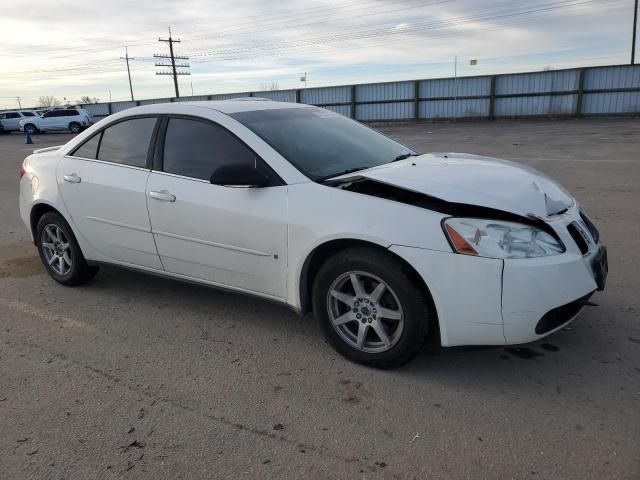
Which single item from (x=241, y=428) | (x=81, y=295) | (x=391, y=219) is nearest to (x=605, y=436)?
(x=391, y=219)

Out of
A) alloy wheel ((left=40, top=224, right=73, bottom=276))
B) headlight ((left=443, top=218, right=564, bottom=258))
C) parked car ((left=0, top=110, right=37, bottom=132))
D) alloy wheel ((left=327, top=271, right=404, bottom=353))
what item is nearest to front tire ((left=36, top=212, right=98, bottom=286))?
alloy wheel ((left=40, top=224, right=73, bottom=276))

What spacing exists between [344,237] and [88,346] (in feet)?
6.41

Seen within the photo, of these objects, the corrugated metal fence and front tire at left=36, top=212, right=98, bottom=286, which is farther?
the corrugated metal fence

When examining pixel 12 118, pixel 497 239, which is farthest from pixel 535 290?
pixel 12 118

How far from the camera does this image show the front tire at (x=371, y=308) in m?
2.95

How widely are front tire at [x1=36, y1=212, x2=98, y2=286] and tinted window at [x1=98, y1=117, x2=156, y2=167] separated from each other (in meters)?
0.79

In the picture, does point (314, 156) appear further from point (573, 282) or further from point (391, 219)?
point (573, 282)

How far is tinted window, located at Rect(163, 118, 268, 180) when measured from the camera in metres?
3.62

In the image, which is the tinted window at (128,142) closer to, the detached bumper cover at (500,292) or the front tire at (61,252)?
the front tire at (61,252)

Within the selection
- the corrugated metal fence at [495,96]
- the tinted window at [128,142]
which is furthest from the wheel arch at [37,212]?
the corrugated metal fence at [495,96]

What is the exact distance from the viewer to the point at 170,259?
392 cm

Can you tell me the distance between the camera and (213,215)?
3.56 metres

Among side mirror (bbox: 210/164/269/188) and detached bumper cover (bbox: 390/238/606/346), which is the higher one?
side mirror (bbox: 210/164/269/188)

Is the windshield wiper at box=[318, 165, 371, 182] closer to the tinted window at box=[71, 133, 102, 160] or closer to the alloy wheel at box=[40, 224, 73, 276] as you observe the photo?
the tinted window at box=[71, 133, 102, 160]
